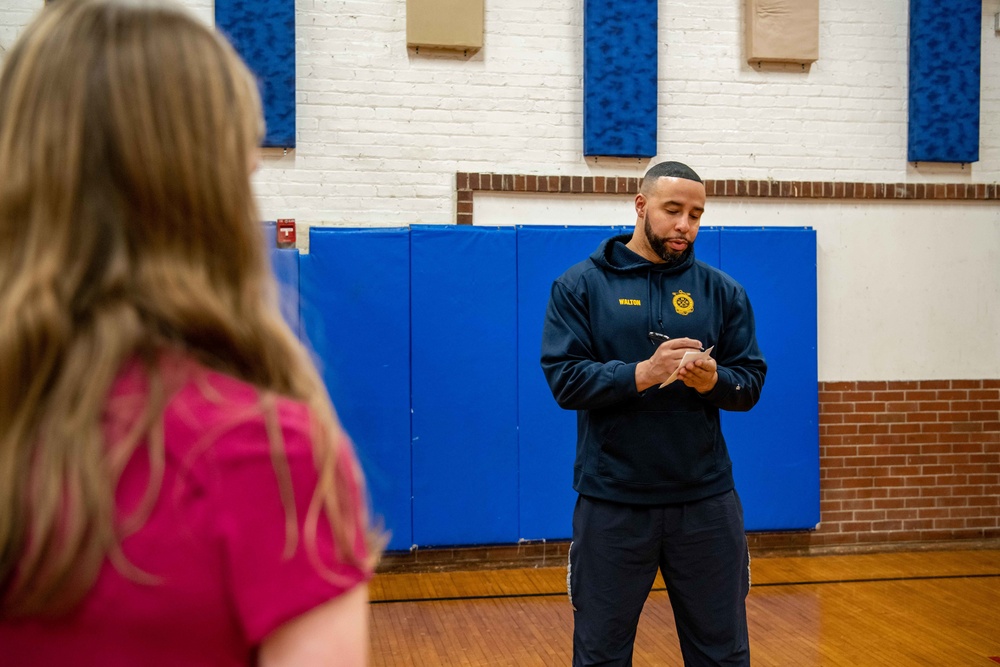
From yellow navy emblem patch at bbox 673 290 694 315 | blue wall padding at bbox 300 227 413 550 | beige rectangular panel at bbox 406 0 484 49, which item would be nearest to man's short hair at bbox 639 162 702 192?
yellow navy emblem patch at bbox 673 290 694 315

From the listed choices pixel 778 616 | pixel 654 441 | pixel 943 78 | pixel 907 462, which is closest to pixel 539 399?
pixel 778 616

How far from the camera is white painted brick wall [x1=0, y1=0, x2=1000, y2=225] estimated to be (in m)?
5.60

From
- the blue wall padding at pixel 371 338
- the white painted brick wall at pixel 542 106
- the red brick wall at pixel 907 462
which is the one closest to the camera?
the blue wall padding at pixel 371 338

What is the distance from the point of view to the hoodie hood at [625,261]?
9.55 ft

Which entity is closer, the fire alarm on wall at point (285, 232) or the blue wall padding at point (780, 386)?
the fire alarm on wall at point (285, 232)

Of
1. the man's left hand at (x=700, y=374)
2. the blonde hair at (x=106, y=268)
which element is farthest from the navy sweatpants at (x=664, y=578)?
the blonde hair at (x=106, y=268)

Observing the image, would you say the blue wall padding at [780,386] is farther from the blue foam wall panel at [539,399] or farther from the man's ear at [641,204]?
the man's ear at [641,204]

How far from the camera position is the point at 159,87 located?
73cm

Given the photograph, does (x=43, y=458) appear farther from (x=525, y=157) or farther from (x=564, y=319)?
(x=525, y=157)

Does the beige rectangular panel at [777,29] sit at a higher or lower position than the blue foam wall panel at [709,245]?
higher

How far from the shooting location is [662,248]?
9.58 feet

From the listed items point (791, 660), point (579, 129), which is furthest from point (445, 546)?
point (579, 129)

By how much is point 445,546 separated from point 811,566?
89.4 inches

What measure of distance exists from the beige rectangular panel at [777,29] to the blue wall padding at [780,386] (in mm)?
1169
